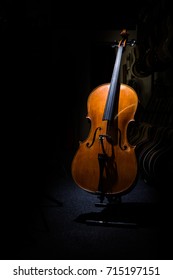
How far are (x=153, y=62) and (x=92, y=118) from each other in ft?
4.96

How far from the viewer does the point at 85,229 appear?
241cm

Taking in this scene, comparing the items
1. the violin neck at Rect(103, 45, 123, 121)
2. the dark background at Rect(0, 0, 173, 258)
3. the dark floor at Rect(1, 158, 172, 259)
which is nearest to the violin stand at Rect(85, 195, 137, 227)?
the dark floor at Rect(1, 158, 172, 259)

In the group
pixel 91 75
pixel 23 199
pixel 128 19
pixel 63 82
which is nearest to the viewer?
pixel 23 199

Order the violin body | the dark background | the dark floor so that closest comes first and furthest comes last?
the dark floor, the violin body, the dark background

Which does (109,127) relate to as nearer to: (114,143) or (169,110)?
(114,143)

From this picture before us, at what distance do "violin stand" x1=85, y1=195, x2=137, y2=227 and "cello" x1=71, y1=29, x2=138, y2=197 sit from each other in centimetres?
13

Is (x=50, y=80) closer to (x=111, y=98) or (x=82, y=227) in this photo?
(x=111, y=98)

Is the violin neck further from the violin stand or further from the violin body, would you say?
the violin stand

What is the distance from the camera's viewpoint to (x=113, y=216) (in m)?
2.68

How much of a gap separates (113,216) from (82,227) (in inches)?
12.8

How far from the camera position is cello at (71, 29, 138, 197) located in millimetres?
2357

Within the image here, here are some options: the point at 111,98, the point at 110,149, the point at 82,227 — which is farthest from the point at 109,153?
the point at 82,227

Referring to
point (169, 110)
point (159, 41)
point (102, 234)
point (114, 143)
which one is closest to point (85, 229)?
point (102, 234)

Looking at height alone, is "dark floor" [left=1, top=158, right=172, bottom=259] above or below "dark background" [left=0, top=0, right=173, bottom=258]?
below
